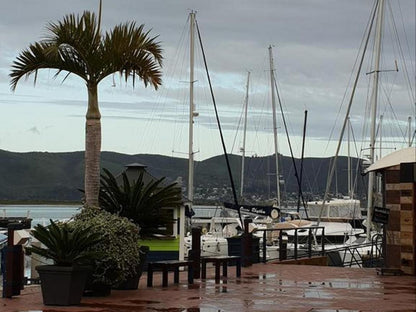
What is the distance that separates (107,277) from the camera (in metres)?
15.5

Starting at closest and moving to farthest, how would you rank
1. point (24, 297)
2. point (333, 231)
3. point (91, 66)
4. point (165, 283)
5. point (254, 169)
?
1. point (24, 297)
2. point (91, 66)
3. point (165, 283)
4. point (333, 231)
5. point (254, 169)

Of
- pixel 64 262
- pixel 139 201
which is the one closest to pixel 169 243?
pixel 139 201

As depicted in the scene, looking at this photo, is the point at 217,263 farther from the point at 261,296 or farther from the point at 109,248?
the point at 109,248

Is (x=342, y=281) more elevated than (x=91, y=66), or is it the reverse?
(x=91, y=66)

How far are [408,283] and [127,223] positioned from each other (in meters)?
6.92

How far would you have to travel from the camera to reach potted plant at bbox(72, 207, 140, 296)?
1530 cm

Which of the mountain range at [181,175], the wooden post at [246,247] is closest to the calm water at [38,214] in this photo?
the mountain range at [181,175]

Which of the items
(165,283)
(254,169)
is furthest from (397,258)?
(254,169)

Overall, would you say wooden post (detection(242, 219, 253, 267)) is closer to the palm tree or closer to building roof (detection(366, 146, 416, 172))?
building roof (detection(366, 146, 416, 172))

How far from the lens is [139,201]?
1742 centimetres

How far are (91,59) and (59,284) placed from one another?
447 centimetres

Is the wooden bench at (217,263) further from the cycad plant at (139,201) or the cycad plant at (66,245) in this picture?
the cycad plant at (66,245)

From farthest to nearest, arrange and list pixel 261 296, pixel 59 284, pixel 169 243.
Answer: pixel 169 243, pixel 261 296, pixel 59 284

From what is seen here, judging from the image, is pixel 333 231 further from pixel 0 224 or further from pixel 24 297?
pixel 24 297
